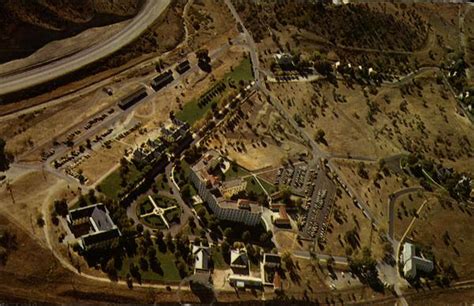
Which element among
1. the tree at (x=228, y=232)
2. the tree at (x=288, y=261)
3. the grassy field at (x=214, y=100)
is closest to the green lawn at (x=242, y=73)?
the grassy field at (x=214, y=100)

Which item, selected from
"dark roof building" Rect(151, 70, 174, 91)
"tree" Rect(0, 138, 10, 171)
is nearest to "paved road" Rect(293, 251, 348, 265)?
"dark roof building" Rect(151, 70, 174, 91)

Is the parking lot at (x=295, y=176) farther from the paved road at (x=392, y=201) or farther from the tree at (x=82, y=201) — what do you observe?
the tree at (x=82, y=201)

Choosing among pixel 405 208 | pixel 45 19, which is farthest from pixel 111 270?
pixel 45 19

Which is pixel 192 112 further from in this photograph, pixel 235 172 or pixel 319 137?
pixel 319 137

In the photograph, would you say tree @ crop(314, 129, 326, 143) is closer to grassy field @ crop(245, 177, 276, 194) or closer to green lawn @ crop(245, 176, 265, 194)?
grassy field @ crop(245, 177, 276, 194)

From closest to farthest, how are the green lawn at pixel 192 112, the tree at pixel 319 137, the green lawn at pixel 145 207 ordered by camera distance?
the green lawn at pixel 145 207 → the green lawn at pixel 192 112 → the tree at pixel 319 137
